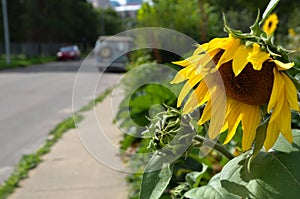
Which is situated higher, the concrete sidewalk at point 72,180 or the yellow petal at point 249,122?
the yellow petal at point 249,122

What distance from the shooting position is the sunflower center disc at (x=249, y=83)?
0.68 metres

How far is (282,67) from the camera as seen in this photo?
2.12 feet

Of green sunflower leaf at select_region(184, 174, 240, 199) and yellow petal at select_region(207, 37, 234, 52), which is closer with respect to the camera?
yellow petal at select_region(207, 37, 234, 52)

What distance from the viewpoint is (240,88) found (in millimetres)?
714

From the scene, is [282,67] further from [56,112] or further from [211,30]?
[56,112]

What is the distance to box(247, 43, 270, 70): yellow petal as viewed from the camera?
2.12 feet

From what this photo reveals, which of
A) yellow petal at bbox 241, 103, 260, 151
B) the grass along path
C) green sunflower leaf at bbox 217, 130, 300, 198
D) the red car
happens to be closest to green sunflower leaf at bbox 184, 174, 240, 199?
green sunflower leaf at bbox 217, 130, 300, 198

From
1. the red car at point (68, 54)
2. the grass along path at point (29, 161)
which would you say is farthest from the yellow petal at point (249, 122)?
the red car at point (68, 54)

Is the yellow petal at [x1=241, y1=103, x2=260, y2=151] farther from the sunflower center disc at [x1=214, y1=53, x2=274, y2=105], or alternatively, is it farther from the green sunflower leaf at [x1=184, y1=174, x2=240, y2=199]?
→ the green sunflower leaf at [x1=184, y1=174, x2=240, y2=199]

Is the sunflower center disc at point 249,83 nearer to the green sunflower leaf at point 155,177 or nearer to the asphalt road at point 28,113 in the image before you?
the green sunflower leaf at point 155,177

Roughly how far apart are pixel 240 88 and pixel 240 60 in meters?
0.06

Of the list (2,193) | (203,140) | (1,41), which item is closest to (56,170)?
(2,193)

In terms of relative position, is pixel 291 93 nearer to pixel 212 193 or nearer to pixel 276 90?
pixel 276 90

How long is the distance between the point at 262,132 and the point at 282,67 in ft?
0.34
